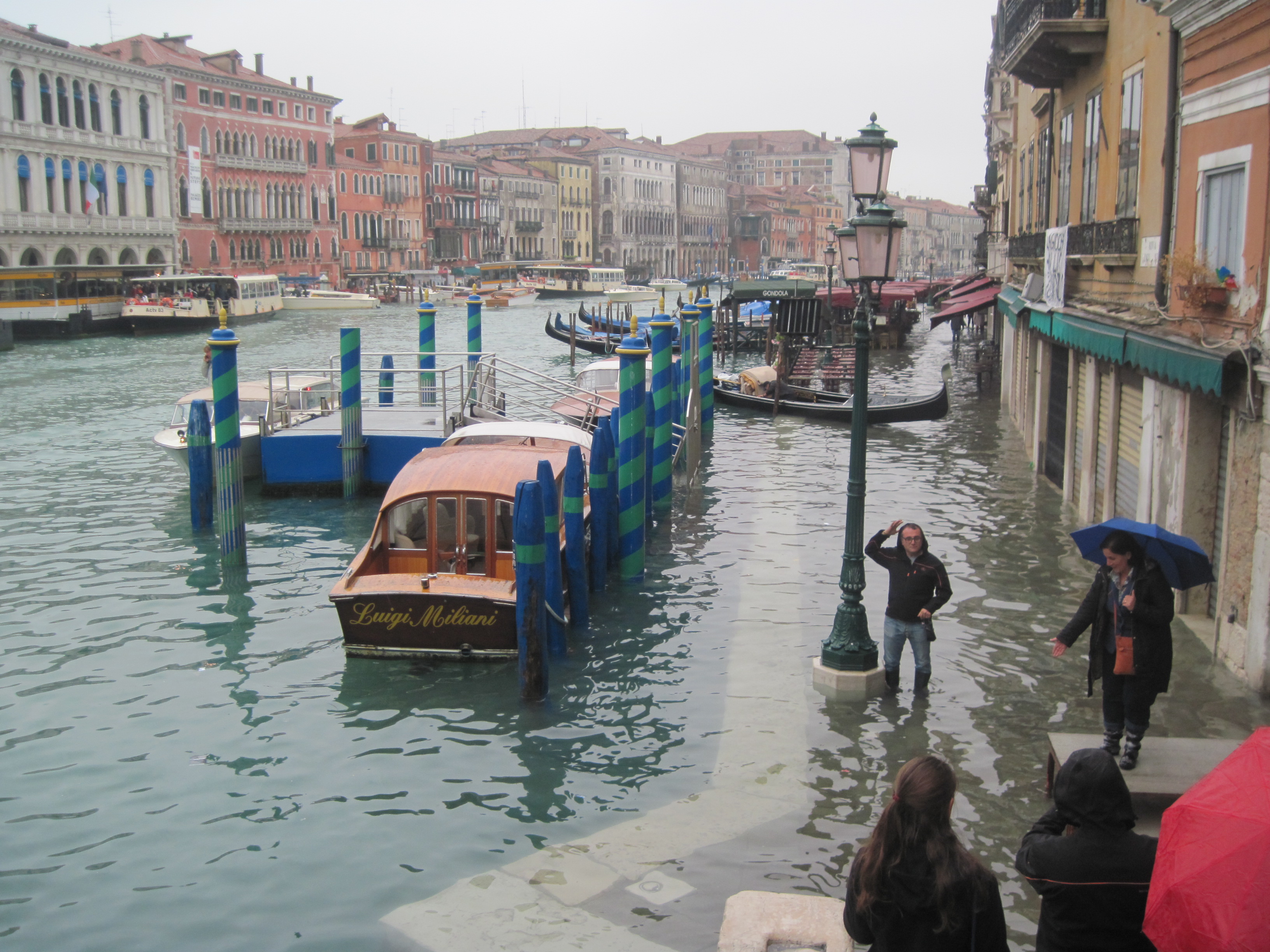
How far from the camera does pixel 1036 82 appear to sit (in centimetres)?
1512

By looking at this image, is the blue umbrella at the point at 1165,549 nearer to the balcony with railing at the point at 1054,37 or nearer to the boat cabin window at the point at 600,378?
the balcony with railing at the point at 1054,37

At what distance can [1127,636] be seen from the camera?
5.80m

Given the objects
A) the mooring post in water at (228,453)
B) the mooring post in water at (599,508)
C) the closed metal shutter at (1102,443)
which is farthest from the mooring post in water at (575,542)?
the closed metal shutter at (1102,443)

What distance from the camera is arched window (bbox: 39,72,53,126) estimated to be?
2007 inches

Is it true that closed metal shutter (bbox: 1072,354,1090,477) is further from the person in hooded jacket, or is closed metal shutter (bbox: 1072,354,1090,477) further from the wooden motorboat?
the person in hooded jacket

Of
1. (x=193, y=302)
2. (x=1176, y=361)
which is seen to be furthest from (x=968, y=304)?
(x=193, y=302)

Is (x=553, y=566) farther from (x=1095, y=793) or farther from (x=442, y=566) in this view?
(x=1095, y=793)

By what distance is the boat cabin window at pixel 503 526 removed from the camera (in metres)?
9.70

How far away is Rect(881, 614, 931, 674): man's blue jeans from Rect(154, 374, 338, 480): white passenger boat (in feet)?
32.7

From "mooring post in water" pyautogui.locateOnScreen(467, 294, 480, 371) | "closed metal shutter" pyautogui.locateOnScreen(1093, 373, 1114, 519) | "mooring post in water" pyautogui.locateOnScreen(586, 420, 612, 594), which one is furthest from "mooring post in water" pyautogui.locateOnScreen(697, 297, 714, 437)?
"mooring post in water" pyautogui.locateOnScreen(586, 420, 612, 594)

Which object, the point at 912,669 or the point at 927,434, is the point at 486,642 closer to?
the point at 912,669

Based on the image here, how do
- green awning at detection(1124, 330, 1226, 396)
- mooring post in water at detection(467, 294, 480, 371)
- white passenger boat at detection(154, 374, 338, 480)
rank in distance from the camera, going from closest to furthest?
1. green awning at detection(1124, 330, 1226, 396)
2. white passenger boat at detection(154, 374, 338, 480)
3. mooring post in water at detection(467, 294, 480, 371)

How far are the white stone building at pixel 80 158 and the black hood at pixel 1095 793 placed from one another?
54308 mm

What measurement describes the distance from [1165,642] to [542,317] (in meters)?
58.9
